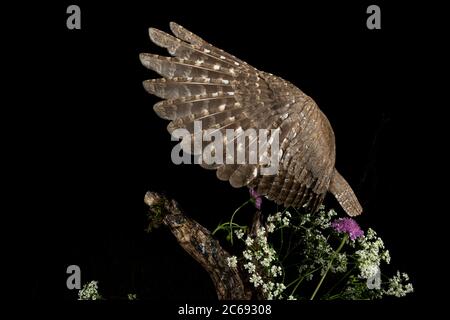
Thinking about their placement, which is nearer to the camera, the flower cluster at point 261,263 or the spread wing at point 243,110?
the spread wing at point 243,110

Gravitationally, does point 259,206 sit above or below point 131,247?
above

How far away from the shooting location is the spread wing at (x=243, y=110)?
2381mm

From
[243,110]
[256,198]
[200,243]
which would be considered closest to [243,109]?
[243,110]

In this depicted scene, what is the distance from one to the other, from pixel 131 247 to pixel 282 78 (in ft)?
3.20

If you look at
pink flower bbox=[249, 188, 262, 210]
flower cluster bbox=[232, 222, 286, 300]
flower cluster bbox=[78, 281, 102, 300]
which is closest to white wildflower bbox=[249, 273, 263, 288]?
flower cluster bbox=[232, 222, 286, 300]

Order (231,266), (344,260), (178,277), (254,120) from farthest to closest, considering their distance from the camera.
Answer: (178,277)
(344,260)
(231,266)
(254,120)

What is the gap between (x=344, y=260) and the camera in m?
2.79

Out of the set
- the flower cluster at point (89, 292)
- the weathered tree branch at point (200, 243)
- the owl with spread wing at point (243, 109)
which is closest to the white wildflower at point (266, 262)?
the weathered tree branch at point (200, 243)

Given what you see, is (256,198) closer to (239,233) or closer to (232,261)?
(239,233)

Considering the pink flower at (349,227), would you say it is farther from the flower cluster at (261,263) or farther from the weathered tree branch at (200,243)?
the weathered tree branch at (200,243)

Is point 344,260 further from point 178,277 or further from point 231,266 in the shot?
point 178,277

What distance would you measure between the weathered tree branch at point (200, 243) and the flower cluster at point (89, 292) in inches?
14.9

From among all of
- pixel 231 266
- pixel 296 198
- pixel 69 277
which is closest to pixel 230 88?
pixel 296 198

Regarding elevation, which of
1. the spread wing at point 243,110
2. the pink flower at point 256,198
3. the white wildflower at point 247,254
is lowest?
the white wildflower at point 247,254
